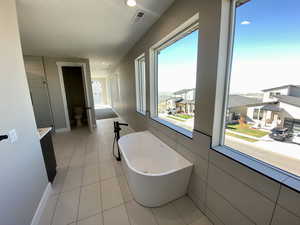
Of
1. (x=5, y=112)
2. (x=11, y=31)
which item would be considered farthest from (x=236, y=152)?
(x=11, y=31)

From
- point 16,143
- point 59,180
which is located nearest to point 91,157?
point 59,180

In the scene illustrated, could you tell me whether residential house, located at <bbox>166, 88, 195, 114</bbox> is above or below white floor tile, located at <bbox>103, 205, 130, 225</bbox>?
above

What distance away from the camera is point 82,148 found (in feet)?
10.0

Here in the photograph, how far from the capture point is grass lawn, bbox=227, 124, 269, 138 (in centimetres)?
108

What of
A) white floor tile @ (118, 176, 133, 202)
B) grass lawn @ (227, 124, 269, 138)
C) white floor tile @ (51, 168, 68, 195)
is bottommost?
white floor tile @ (118, 176, 133, 202)

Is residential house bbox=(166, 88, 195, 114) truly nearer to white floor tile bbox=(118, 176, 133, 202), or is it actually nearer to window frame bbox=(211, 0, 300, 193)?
window frame bbox=(211, 0, 300, 193)

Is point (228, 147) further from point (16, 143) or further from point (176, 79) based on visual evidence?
point (16, 143)

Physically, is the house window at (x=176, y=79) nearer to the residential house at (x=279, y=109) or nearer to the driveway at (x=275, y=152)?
the driveway at (x=275, y=152)

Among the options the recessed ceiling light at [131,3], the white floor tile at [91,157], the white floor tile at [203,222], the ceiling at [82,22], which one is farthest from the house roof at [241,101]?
the white floor tile at [91,157]

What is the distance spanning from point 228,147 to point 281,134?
400 millimetres

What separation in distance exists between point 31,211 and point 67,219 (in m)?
0.36

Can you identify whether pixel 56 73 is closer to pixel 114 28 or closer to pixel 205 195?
pixel 114 28

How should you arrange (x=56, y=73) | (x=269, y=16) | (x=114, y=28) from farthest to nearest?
(x=56, y=73) → (x=114, y=28) → (x=269, y=16)

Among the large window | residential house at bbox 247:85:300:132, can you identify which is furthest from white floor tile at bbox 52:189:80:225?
residential house at bbox 247:85:300:132
